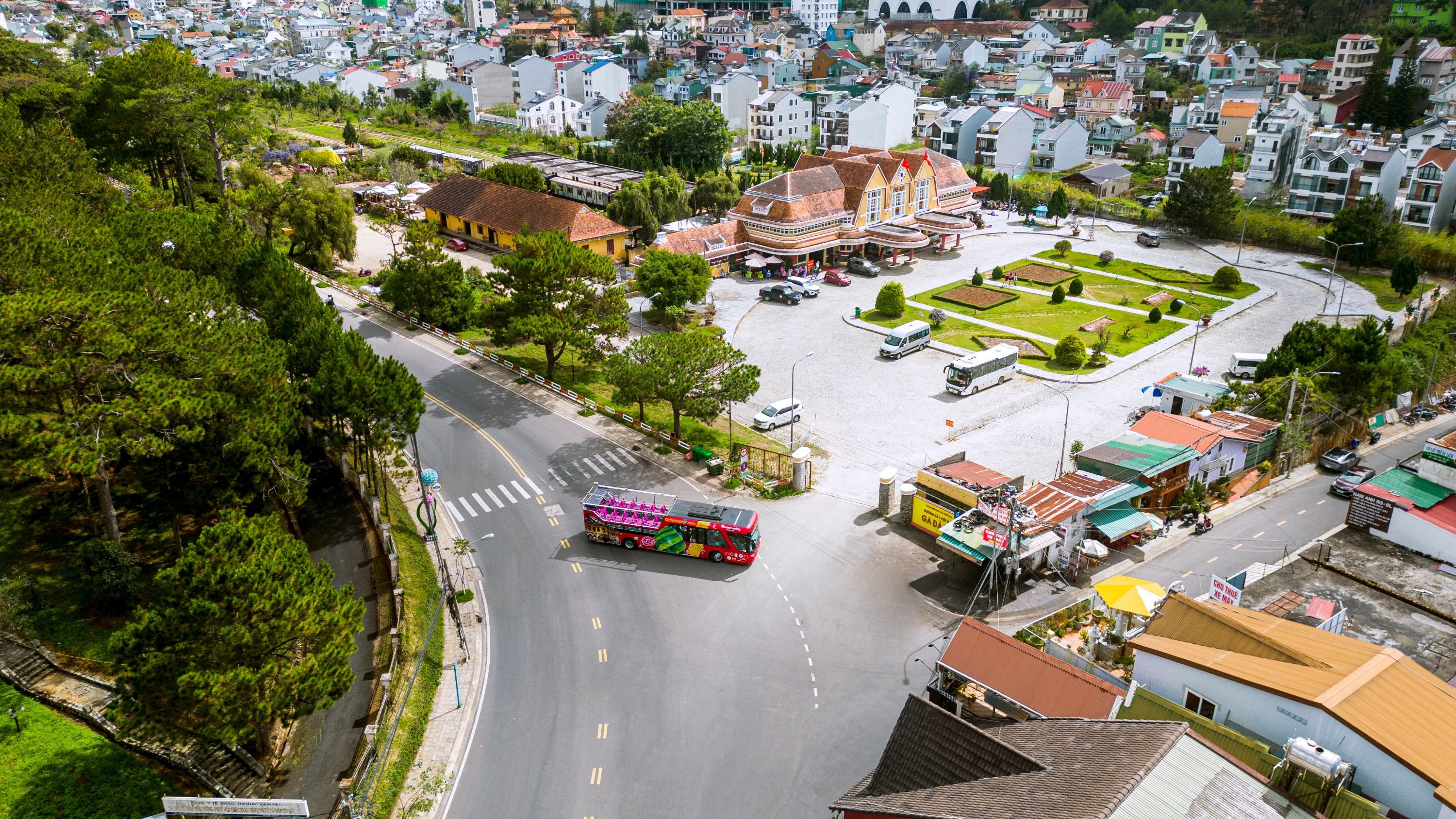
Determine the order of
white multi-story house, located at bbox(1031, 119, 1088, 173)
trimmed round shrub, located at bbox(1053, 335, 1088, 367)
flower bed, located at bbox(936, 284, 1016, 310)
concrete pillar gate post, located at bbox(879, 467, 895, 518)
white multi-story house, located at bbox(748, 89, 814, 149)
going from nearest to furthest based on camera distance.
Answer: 1. concrete pillar gate post, located at bbox(879, 467, 895, 518)
2. trimmed round shrub, located at bbox(1053, 335, 1088, 367)
3. flower bed, located at bbox(936, 284, 1016, 310)
4. white multi-story house, located at bbox(1031, 119, 1088, 173)
5. white multi-story house, located at bbox(748, 89, 814, 149)

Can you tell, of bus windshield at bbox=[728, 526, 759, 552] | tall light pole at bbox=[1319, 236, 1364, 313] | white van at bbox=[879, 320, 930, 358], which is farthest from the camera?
tall light pole at bbox=[1319, 236, 1364, 313]

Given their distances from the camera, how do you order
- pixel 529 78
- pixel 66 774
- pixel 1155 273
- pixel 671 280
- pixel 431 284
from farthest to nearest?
pixel 529 78
pixel 1155 273
pixel 671 280
pixel 431 284
pixel 66 774

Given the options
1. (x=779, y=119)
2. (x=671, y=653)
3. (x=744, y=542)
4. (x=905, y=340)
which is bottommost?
(x=671, y=653)

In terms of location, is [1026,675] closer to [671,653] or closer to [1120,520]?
[671,653]

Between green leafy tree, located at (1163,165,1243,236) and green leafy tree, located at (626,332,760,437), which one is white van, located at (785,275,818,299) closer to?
green leafy tree, located at (626,332,760,437)

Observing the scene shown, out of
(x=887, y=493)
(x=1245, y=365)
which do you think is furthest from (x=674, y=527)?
(x=1245, y=365)

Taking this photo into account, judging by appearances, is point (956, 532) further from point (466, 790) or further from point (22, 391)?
point (22, 391)

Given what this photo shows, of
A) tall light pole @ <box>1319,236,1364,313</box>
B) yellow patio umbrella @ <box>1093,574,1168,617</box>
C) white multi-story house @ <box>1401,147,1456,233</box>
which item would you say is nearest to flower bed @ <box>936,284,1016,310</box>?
tall light pole @ <box>1319,236,1364,313</box>

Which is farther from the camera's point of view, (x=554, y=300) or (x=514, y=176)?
(x=514, y=176)

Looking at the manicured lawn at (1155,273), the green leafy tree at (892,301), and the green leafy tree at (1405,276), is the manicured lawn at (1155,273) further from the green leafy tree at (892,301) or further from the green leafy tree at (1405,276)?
the green leafy tree at (892,301)
